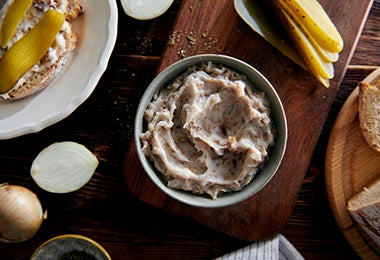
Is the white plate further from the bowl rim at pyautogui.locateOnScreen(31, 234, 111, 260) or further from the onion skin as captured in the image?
the bowl rim at pyautogui.locateOnScreen(31, 234, 111, 260)

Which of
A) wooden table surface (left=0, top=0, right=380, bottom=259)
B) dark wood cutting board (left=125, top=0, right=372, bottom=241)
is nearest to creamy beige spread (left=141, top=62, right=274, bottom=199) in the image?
dark wood cutting board (left=125, top=0, right=372, bottom=241)

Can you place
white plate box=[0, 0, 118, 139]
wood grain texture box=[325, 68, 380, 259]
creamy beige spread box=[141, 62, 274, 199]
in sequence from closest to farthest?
creamy beige spread box=[141, 62, 274, 199]
white plate box=[0, 0, 118, 139]
wood grain texture box=[325, 68, 380, 259]

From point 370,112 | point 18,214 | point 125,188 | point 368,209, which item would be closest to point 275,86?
point 370,112

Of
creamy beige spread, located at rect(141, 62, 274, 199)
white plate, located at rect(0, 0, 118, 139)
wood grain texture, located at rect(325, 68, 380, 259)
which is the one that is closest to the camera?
creamy beige spread, located at rect(141, 62, 274, 199)

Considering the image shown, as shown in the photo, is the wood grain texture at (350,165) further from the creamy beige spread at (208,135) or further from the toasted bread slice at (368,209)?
the creamy beige spread at (208,135)

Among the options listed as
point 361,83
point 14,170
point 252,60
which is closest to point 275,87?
point 252,60

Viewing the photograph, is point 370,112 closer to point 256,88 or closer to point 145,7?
point 256,88
